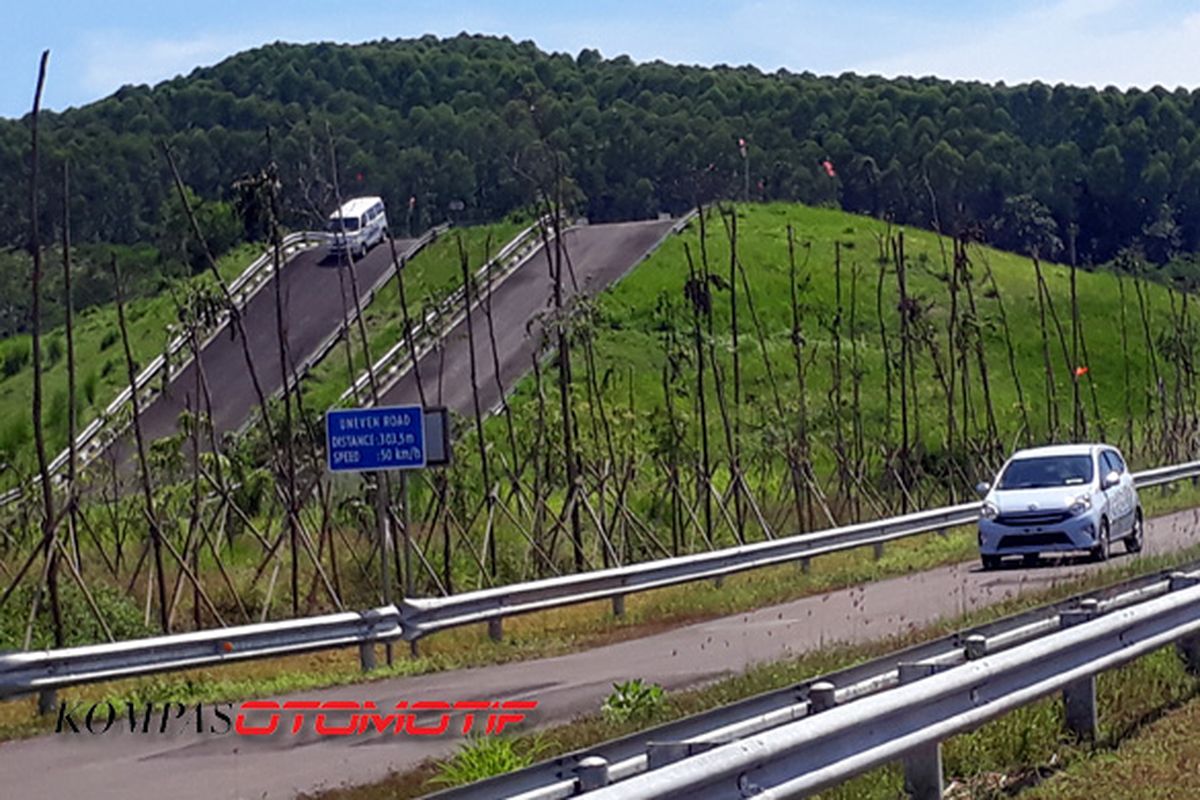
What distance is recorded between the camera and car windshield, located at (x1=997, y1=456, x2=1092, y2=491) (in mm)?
27469

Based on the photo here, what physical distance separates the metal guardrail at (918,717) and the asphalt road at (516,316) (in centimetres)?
3927

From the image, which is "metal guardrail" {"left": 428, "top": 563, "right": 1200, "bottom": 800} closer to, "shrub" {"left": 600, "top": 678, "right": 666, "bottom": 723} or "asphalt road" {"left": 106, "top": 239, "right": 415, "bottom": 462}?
"shrub" {"left": 600, "top": 678, "right": 666, "bottom": 723}

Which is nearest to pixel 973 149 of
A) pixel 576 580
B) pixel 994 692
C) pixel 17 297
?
pixel 17 297

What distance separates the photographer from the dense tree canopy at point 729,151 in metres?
126

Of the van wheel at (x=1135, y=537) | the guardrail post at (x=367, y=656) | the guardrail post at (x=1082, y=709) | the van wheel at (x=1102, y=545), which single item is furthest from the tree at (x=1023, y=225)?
the guardrail post at (x=1082, y=709)

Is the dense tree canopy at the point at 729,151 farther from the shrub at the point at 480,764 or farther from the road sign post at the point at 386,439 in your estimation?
the shrub at the point at 480,764

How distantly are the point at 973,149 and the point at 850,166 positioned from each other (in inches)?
456

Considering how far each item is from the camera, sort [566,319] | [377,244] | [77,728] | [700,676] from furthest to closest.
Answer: [377,244] < [566,319] < [700,676] < [77,728]

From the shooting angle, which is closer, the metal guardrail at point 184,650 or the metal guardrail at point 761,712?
the metal guardrail at point 761,712

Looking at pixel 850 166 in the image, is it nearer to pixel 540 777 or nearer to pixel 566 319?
pixel 566 319

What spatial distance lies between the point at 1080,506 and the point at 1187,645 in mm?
12765

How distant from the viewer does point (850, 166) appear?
143 m

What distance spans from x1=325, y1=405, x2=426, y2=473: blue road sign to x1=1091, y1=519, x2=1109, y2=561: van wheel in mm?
9895

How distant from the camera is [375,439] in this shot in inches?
860
